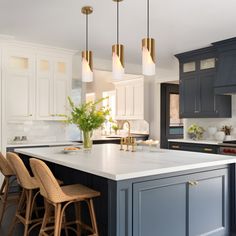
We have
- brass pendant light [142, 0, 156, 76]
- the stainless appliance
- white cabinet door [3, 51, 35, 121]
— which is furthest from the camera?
white cabinet door [3, 51, 35, 121]


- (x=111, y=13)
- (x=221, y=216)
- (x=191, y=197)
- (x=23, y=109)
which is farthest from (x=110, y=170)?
(x=23, y=109)

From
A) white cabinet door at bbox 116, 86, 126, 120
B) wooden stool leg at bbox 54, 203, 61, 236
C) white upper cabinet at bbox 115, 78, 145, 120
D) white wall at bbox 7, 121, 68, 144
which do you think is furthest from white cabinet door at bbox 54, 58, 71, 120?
wooden stool leg at bbox 54, 203, 61, 236

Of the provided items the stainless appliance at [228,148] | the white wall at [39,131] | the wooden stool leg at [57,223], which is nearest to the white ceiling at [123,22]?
the white wall at [39,131]

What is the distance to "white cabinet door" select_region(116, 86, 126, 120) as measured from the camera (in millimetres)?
8703

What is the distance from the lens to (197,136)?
6039 mm

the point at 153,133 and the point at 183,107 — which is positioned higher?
the point at 183,107

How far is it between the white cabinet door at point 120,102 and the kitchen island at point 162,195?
567 cm

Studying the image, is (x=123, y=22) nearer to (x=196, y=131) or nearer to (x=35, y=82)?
(x=35, y=82)

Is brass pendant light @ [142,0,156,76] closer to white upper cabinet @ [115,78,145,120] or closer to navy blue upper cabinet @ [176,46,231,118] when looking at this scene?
navy blue upper cabinet @ [176,46,231,118]

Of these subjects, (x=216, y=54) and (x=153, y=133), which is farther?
(x=153, y=133)

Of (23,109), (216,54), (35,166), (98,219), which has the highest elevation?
(216,54)

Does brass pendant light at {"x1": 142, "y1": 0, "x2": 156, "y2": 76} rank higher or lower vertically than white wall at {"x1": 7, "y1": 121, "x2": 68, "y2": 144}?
higher

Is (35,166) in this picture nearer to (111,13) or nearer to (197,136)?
(111,13)

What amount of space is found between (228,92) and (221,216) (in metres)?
2.78
